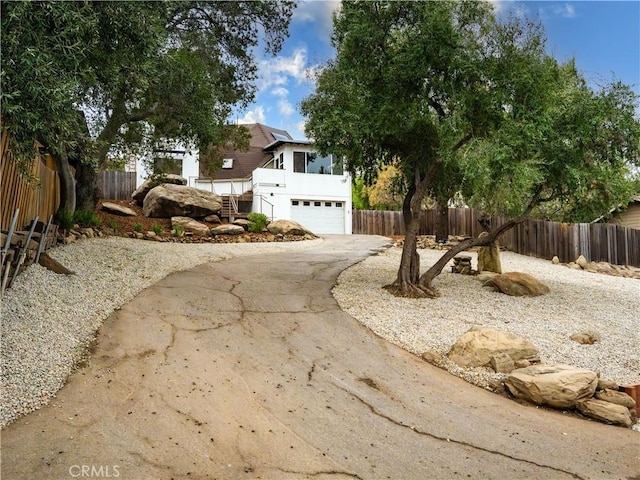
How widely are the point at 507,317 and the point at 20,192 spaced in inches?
314

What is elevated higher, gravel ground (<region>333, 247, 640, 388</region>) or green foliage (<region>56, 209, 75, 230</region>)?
green foliage (<region>56, 209, 75, 230</region>)

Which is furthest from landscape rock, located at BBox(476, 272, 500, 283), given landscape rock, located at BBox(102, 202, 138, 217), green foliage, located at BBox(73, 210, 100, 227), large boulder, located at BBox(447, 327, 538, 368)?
landscape rock, located at BBox(102, 202, 138, 217)

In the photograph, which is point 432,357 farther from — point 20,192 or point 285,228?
point 285,228

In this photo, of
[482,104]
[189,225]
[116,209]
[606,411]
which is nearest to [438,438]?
[606,411]

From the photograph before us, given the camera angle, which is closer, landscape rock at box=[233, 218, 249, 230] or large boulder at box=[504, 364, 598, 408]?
large boulder at box=[504, 364, 598, 408]

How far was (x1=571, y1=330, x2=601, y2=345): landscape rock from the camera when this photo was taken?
6.55m

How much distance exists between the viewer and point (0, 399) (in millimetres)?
3660

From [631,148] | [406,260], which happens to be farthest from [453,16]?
[406,260]

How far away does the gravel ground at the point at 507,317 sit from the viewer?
5.95 meters

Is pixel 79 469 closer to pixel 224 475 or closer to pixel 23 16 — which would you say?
pixel 224 475

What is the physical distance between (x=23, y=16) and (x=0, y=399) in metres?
3.32

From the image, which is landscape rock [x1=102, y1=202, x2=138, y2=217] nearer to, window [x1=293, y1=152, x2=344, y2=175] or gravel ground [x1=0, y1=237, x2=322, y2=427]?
gravel ground [x1=0, y1=237, x2=322, y2=427]

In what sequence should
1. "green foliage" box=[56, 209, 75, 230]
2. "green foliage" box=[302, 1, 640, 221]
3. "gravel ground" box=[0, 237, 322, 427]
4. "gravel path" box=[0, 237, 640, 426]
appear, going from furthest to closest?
"green foliage" box=[56, 209, 75, 230] < "green foliage" box=[302, 1, 640, 221] < "gravel path" box=[0, 237, 640, 426] < "gravel ground" box=[0, 237, 322, 427]

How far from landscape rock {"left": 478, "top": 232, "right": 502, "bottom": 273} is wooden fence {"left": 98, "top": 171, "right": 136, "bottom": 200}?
1776cm
